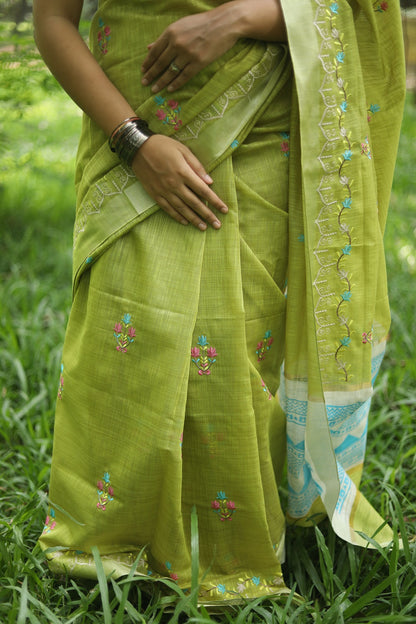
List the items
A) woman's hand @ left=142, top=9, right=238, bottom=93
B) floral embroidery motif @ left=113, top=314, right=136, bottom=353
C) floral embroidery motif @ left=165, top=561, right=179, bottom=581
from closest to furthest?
woman's hand @ left=142, top=9, right=238, bottom=93, floral embroidery motif @ left=113, top=314, right=136, bottom=353, floral embroidery motif @ left=165, top=561, right=179, bottom=581

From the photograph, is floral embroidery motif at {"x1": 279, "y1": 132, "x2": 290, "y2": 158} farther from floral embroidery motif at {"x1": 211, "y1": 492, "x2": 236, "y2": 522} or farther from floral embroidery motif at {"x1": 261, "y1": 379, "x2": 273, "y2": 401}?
floral embroidery motif at {"x1": 211, "y1": 492, "x2": 236, "y2": 522}

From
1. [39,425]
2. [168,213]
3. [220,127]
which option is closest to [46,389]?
[39,425]

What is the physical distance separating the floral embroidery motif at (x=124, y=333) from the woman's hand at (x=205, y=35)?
505 mm

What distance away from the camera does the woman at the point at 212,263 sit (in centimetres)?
128

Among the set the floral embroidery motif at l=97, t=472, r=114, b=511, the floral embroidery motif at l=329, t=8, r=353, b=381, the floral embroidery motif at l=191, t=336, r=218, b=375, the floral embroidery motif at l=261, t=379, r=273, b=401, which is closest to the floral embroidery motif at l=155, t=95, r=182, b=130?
the floral embroidery motif at l=329, t=8, r=353, b=381

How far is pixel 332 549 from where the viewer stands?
1642 millimetres

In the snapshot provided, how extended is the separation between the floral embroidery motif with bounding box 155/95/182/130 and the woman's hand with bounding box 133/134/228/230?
6cm

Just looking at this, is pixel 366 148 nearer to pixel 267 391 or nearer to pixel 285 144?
pixel 285 144

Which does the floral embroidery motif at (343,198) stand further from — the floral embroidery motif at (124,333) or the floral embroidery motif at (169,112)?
the floral embroidery motif at (124,333)

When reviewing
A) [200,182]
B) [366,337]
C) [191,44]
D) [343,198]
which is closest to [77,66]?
[191,44]

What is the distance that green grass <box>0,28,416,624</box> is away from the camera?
1403 millimetres

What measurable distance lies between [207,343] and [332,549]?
744 millimetres

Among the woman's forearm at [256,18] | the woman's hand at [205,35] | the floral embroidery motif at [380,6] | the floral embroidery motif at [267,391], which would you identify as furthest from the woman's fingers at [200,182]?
the floral embroidery motif at [380,6]

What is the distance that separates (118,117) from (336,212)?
519 millimetres
